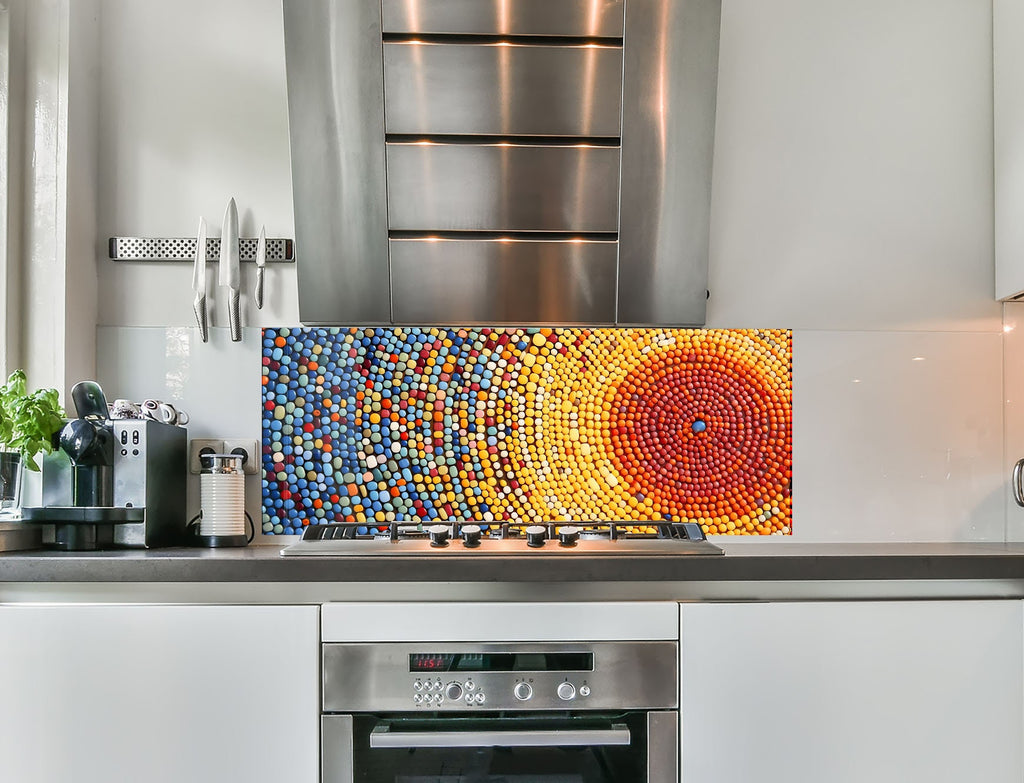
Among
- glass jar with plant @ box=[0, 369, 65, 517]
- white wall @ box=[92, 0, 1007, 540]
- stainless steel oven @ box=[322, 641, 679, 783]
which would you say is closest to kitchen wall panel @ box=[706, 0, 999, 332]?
white wall @ box=[92, 0, 1007, 540]

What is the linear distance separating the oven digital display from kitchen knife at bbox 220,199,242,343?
3.20 feet

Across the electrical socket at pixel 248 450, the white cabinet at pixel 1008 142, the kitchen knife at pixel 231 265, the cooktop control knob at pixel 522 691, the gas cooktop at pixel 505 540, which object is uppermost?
the white cabinet at pixel 1008 142

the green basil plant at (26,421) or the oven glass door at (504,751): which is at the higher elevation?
the green basil plant at (26,421)

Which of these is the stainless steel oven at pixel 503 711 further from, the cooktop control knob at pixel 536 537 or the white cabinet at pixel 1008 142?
the white cabinet at pixel 1008 142

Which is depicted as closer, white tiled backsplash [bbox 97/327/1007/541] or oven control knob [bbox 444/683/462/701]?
oven control knob [bbox 444/683/462/701]

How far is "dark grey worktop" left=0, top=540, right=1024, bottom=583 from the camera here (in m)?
1.51

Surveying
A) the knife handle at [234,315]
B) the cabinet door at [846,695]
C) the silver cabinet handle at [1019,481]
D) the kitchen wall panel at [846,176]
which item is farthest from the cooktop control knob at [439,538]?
the silver cabinet handle at [1019,481]

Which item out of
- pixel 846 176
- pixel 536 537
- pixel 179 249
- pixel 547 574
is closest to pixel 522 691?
pixel 547 574

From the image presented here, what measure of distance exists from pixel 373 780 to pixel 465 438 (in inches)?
32.9

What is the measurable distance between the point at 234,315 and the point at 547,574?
3.42ft

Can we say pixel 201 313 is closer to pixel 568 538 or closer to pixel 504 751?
pixel 568 538

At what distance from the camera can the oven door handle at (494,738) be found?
4.86 ft

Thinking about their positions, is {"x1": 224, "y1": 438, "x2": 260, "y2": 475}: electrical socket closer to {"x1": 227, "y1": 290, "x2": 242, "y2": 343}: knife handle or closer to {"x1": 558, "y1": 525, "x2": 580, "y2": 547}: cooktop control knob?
{"x1": 227, "y1": 290, "x2": 242, "y2": 343}: knife handle

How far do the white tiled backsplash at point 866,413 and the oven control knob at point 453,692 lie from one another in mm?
841
